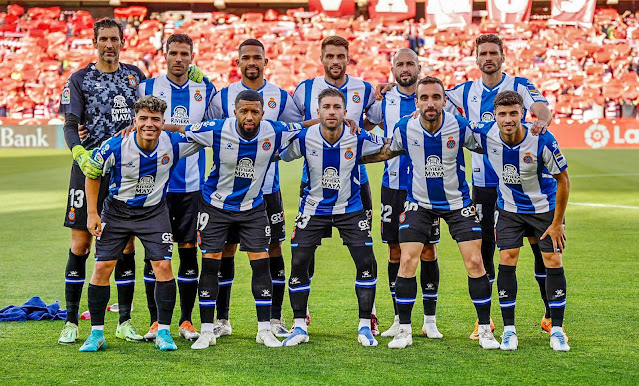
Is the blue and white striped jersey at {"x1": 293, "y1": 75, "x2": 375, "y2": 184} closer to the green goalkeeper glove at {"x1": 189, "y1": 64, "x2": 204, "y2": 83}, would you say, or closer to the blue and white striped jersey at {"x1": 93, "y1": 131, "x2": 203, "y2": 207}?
the green goalkeeper glove at {"x1": 189, "y1": 64, "x2": 204, "y2": 83}

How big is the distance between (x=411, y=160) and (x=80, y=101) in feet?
7.60

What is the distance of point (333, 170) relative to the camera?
5812 millimetres

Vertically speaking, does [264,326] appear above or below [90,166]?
below

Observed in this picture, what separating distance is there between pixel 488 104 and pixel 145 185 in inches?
101

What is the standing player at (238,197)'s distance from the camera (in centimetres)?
570

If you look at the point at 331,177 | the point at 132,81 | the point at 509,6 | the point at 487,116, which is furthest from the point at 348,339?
the point at 509,6

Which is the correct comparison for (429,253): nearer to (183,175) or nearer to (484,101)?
(484,101)

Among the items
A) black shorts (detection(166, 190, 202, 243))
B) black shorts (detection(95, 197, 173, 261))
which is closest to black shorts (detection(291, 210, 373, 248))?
black shorts (detection(166, 190, 202, 243))

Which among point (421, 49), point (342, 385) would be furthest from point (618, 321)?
point (421, 49)

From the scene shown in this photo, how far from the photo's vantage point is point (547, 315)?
6.01 m

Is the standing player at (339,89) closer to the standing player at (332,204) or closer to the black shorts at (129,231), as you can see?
the standing player at (332,204)

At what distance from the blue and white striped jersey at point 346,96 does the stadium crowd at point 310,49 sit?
22.7 metres

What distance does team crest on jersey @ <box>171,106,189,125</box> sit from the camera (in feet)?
20.3

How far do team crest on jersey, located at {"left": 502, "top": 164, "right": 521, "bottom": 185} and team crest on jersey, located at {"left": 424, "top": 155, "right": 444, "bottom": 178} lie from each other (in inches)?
16.7
